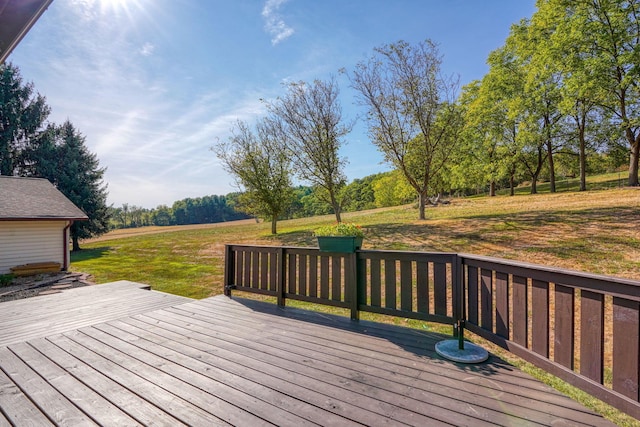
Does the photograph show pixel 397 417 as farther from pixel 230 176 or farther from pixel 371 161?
pixel 230 176

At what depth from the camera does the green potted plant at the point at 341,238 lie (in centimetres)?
340

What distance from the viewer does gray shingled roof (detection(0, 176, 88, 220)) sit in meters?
9.48

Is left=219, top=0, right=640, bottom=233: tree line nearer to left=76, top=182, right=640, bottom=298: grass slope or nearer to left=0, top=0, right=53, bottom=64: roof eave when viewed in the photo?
left=76, top=182, right=640, bottom=298: grass slope

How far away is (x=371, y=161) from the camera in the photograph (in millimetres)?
13391

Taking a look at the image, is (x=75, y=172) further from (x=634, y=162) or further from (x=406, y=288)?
(x=634, y=162)

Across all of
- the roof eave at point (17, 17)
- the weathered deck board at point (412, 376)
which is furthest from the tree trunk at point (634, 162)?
the roof eave at point (17, 17)

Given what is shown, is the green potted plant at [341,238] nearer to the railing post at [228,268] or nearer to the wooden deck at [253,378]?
the wooden deck at [253,378]

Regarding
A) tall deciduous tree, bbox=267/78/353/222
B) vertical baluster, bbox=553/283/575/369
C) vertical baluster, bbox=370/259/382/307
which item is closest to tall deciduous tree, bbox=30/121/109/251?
tall deciduous tree, bbox=267/78/353/222

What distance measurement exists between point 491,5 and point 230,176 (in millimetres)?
12554

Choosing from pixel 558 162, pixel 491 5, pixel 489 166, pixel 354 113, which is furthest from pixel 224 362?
pixel 558 162

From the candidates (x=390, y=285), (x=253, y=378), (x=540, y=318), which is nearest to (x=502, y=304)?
(x=540, y=318)

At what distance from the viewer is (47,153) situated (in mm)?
17188

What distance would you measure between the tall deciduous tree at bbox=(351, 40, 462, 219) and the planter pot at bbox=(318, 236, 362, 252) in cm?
893

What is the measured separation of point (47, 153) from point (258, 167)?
12573 millimetres
